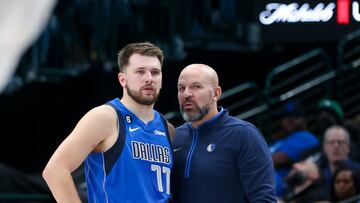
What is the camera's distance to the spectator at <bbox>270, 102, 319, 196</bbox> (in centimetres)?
1002

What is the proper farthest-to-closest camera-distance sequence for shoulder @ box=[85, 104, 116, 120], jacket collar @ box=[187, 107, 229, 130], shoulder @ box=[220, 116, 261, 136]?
jacket collar @ box=[187, 107, 229, 130] < shoulder @ box=[220, 116, 261, 136] < shoulder @ box=[85, 104, 116, 120]

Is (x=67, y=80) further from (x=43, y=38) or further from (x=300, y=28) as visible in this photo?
(x=300, y=28)

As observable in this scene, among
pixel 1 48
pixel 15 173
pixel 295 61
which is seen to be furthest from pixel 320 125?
pixel 1 48

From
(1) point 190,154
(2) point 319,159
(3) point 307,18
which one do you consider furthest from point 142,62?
(2) point 319,159

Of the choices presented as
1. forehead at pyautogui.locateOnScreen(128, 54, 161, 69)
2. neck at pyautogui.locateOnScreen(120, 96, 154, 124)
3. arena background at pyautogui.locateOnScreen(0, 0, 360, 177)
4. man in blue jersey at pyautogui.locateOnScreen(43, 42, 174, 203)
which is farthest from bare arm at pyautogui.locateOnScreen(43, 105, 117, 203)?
arena background at pyautogui.locateOnScreen(0, 0, 360, 177)

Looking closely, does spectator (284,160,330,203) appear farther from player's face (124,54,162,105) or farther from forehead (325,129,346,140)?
player's face (124,54,162,105)

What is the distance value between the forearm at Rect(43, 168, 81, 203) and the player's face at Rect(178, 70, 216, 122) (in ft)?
3.13

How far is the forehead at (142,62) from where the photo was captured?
557 centimetres

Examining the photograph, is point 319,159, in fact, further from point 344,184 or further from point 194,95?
point 194,95

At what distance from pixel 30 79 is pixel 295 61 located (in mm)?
3258

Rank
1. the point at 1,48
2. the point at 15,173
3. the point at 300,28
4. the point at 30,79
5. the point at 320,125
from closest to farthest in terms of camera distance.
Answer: the point at 1,48
the point at 300,28
the point at 15,173
the point at 320,125
the point at 30,79

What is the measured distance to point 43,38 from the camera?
12.5m

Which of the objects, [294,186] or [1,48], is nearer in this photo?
[1,48]

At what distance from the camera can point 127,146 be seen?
5.50 m
